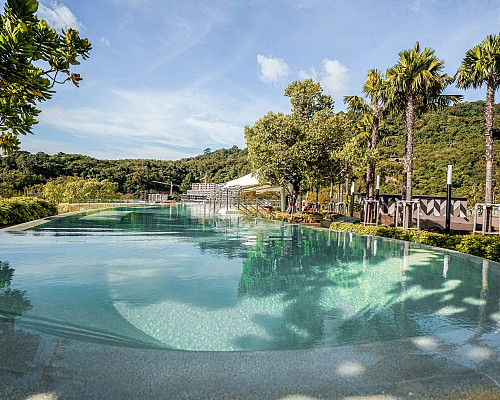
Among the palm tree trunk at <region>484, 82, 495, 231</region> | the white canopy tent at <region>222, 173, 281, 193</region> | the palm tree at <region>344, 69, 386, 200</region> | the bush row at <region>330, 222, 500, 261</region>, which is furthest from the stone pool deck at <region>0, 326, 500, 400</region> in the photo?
the white canopy tent at <region>222, 173, 281, 193</region>

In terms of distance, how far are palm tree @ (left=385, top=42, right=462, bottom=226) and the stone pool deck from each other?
11592 mm

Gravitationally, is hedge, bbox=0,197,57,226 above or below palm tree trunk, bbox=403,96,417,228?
below

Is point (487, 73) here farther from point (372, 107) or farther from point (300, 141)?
point (300, 141)

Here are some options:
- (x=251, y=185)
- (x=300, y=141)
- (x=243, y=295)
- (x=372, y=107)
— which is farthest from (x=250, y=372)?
(x=251, y=185)

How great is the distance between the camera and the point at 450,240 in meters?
9.55

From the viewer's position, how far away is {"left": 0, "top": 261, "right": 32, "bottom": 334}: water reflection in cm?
357

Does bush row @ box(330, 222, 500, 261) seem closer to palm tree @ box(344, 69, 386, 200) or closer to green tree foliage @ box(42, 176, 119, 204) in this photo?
palm tree @ box(344, 69, 386, 200)

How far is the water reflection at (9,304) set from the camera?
11.7 feet

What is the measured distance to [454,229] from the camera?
14469mm

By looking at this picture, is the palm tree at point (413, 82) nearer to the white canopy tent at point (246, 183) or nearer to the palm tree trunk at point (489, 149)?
the palm tree trunk at point (489, 149)

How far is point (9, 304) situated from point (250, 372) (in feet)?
12.8

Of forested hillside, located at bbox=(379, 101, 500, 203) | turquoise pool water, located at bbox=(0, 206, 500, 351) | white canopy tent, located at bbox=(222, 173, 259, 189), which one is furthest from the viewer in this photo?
forested hillside, located at bbox=(379, 101, 500, 203)

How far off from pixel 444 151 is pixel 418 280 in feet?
106

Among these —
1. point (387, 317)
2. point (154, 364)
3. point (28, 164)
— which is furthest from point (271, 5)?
point (28, 164)
